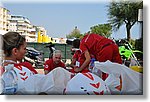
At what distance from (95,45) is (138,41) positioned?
0.31m

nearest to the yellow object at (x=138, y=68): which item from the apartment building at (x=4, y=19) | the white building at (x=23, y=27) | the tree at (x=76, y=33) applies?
the tree at (x=76, y=33)

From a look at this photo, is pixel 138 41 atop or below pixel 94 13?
below

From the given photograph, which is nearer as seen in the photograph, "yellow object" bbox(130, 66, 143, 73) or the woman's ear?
the woman's ear

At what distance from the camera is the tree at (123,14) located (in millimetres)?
1666

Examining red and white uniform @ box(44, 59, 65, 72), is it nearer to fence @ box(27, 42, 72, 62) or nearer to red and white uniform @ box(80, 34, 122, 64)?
fence @ box(27, 42, 72, 62)

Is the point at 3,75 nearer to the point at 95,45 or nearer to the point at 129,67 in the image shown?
the point at 95,45

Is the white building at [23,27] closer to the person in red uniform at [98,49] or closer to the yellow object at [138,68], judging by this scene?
the person in red uniform at [98,49]

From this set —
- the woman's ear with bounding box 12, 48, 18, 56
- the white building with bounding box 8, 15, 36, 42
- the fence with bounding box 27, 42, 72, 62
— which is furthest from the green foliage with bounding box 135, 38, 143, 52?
the woman's ear with bounding box 12, 48, 18, 56

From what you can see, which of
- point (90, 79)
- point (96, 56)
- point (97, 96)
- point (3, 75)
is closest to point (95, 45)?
point (96, 56)

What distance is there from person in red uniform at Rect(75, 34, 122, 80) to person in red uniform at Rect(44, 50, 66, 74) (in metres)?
0.14

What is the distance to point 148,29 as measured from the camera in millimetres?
1666

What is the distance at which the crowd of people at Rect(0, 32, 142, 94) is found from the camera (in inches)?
61.9

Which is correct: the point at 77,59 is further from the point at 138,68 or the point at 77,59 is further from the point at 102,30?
the point at 138,68

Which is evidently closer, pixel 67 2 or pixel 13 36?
pixel 13 36
